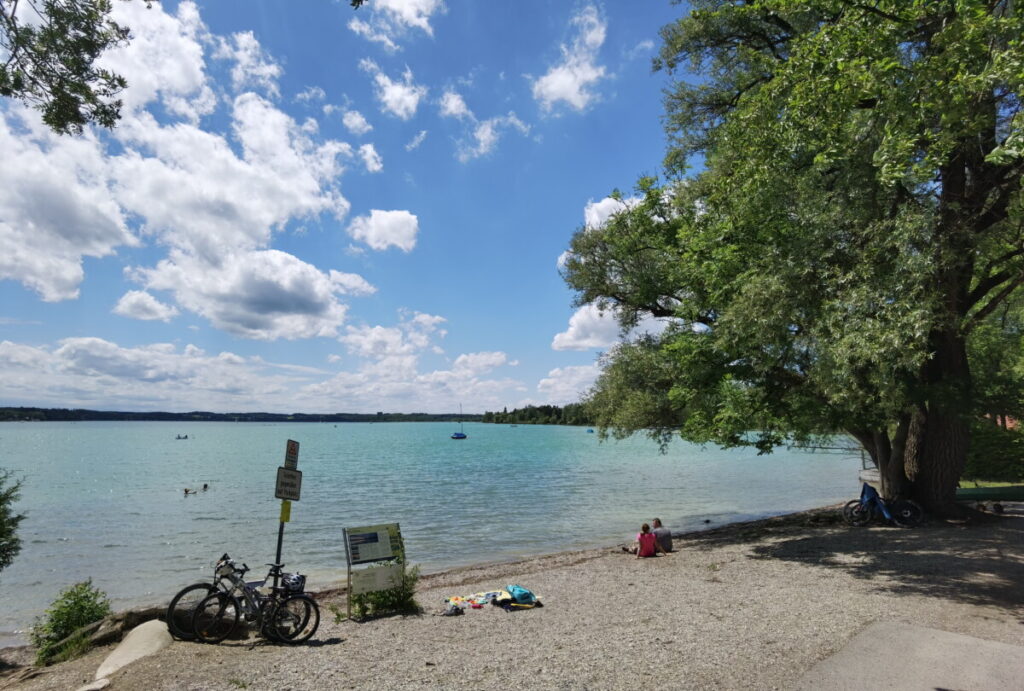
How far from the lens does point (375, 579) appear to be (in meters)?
9.77

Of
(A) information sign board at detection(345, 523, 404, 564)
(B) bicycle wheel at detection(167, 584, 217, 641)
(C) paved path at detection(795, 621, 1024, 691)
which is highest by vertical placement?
(A) information sign board at detection(345, 523, 404, 564)

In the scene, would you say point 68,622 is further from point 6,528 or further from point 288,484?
Result: point 288,484

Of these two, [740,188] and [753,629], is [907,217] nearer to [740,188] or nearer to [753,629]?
[740,188]

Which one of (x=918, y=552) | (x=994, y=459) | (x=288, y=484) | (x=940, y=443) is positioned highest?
(x=940, y=443)

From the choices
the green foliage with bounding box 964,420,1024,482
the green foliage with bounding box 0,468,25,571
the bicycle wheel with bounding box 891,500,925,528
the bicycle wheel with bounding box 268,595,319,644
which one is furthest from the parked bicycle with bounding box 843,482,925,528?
the green foliage with bounding box 0,468,25,571

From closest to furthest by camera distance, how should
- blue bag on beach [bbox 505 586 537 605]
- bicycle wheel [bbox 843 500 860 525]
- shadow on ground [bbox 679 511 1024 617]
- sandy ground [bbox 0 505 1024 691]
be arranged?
sandy ground [bbox 0 505 1024 691]
shadow on ground [bbox 679 511 1024 617]
blue bag on beach [bbox 505 586 537 605]
bicycle wheel [bbox 843 500 860 525]

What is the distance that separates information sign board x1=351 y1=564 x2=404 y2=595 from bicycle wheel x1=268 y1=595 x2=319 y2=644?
1310 millimetres

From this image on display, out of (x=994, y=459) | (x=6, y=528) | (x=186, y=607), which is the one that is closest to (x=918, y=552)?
(x=186, y=607)

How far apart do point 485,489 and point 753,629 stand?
31.1 m

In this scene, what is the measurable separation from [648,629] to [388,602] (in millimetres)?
4403

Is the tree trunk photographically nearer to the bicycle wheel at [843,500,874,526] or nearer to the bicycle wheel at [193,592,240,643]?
the bicycle wheel at [843,500,874,526]

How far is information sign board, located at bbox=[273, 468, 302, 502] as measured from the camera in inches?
365

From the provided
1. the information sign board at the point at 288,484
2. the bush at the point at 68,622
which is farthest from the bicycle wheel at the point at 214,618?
the bush at the point at 68,622

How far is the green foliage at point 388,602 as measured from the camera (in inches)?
386
